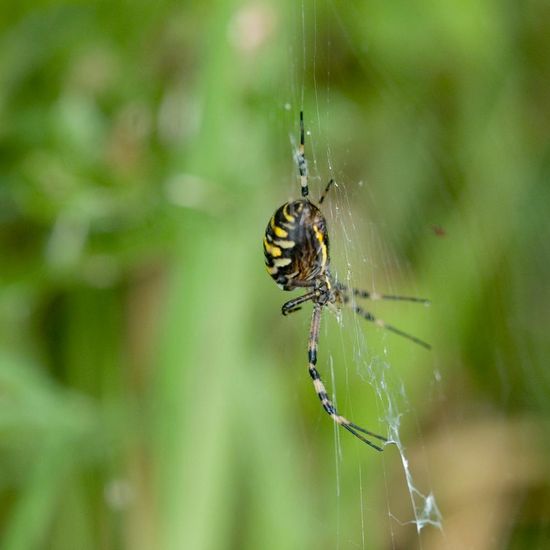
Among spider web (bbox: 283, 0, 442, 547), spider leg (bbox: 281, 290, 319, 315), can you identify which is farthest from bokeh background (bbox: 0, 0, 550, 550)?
spider leg (bbox: 281, 290, 319, 315)

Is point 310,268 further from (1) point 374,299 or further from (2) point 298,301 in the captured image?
(1) point 374,299

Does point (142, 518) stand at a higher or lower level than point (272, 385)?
lower

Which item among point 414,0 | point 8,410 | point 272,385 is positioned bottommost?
point 8,410

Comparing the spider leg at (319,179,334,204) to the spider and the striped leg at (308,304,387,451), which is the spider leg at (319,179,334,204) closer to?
the spider

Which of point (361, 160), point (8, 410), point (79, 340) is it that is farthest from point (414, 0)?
point (8, 410)

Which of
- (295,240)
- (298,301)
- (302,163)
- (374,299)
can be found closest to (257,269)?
(298,301)

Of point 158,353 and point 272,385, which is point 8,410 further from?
point 272,385
